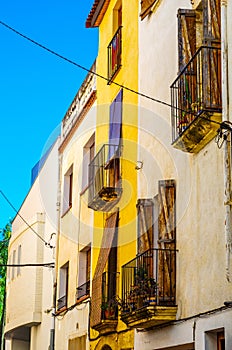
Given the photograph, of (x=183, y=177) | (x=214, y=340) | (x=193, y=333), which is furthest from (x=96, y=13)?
(x=214, y=340)

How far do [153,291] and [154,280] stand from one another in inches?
10.4

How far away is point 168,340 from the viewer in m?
12.8

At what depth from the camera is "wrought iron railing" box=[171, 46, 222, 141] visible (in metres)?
11.0

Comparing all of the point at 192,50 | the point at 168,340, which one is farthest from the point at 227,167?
the point at 168,340

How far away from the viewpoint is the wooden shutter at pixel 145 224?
552 inches

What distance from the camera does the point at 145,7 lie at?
52.1 feet

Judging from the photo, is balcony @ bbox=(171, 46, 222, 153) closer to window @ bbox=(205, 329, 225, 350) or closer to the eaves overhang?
window @ bbox=(205, 329, 225, 350)

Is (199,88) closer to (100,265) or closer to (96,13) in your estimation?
(100,265)

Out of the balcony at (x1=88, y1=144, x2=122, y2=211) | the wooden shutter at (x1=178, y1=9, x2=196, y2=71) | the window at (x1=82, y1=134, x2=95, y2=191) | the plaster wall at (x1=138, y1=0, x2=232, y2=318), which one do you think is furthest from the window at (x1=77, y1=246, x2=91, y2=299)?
the wooden shutter at (x1=178, y1=9, x2=196, y2=71)

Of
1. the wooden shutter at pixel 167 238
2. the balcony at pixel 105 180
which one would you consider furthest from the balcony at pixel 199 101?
the balcony at pixel 105 180

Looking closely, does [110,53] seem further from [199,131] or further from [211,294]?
[211,294]

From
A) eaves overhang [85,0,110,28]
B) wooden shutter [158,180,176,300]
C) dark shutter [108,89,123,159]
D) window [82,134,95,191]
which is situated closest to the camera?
wooden shutter [158,180,176,300]

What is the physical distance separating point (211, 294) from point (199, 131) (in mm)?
2446

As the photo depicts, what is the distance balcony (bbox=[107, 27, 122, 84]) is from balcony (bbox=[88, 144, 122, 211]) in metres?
1.85
